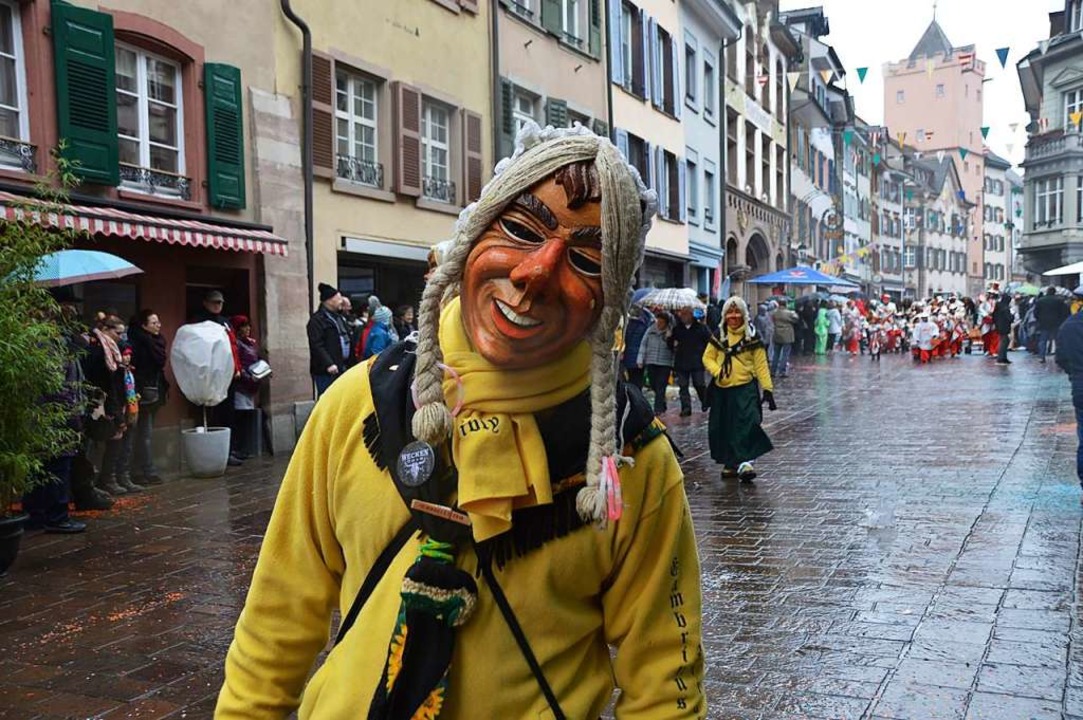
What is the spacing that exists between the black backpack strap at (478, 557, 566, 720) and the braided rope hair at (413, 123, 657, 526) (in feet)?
0.60

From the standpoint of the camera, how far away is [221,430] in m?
10.3

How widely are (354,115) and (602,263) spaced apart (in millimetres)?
13110

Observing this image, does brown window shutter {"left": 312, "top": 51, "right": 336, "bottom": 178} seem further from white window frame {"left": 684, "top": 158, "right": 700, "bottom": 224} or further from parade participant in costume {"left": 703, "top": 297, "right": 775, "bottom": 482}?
white window frame {"left": 684, "top": 158, "right": 700, "bottom": 224}

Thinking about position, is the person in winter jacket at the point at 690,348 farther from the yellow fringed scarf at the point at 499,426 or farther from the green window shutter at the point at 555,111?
the yellow fringed scarf at the point at 499,426

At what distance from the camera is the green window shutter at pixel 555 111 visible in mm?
19281

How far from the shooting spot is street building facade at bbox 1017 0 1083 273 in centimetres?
4800

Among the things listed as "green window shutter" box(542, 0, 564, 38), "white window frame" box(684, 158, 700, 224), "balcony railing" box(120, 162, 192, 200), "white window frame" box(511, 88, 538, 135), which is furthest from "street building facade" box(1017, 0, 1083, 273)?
"balcony railing" box(120, 162, 192, 200)

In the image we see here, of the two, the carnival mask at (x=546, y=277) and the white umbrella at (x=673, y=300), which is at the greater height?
the white umbrella at (x=673, y=300)

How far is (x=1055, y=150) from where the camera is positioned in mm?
51219

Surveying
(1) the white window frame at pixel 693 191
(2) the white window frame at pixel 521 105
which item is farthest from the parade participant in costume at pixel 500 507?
(1) the white window frame at pixel 693 191

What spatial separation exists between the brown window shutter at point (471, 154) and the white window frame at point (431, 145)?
0.74ft

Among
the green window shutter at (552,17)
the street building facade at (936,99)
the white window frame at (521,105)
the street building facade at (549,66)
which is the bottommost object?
the white window frame at (521,105)

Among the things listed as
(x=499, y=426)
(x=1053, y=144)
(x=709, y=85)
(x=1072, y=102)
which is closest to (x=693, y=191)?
(x=709, y=85)

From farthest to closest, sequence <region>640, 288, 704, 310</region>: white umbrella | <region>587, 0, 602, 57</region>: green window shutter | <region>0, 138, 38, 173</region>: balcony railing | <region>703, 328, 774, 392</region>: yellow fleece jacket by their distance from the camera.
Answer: <region>587, 0, 602, 57</region>: green window shutter < <region>640, 288, 704, 310</region>: white umbrella < <region>703, 328, 774, 392</region>: yellow fleece jacket < <region>0, 138, 38, 173</region>: balcony railing
